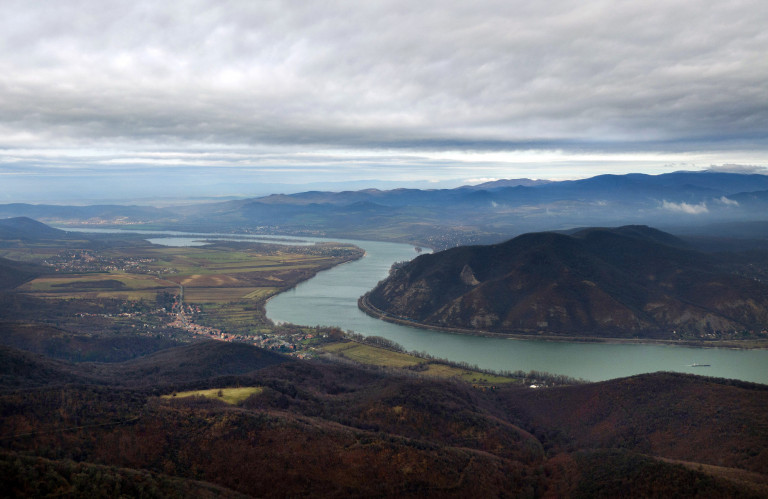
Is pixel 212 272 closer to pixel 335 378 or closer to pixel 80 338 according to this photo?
pixel 80 338

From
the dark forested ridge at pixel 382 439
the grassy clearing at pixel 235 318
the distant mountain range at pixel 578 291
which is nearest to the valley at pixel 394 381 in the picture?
the dark forested ridge at pixel 382 439

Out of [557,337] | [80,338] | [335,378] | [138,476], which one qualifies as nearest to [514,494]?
[138,476]

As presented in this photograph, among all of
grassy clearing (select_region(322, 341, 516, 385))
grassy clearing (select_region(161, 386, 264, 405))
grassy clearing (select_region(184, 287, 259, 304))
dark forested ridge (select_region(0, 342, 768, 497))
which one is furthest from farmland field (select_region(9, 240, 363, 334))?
dark forested ridge (select_region(0, 342, 768, 497))

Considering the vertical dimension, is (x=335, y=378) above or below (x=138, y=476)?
below

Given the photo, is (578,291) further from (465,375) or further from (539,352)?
(465,375)

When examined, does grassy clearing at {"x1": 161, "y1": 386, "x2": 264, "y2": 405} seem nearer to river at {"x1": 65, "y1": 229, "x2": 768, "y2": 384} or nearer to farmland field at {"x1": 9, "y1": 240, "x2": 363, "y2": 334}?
river at {"x1": 65, "y1": 229, "x2": 768, "y2": 384}

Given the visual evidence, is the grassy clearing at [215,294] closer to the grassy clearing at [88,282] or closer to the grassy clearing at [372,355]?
the grassy clearing at [88,282]
